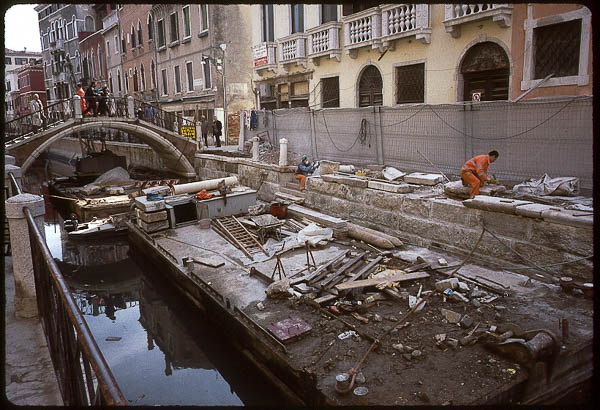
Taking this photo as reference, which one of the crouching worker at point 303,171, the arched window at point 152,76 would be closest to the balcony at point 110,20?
the arched window at point 152,76

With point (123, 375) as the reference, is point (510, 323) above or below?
above

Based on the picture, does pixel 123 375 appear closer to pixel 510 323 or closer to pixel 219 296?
pixel 219 296

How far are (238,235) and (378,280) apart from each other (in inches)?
190

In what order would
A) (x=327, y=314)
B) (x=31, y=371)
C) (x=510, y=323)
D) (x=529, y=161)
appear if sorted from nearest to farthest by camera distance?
(x=31, y=371), (x=510, y=323), (x=327, y=314), (x=529, y=161)

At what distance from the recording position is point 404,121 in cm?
1129

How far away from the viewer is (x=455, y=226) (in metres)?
8.82

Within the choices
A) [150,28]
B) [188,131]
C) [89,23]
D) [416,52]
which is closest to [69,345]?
[416,52]

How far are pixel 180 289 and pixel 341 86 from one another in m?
11.4

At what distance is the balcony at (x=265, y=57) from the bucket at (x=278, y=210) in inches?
412

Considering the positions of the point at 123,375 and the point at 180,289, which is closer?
the point at 123,375

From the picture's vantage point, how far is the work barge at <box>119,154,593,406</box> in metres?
5.13

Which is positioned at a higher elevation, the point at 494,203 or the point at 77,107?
the point at 77,107

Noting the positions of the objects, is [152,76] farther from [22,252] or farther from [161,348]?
[22,252]

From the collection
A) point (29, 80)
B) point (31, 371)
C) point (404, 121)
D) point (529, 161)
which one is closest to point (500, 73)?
point (404, 121)
